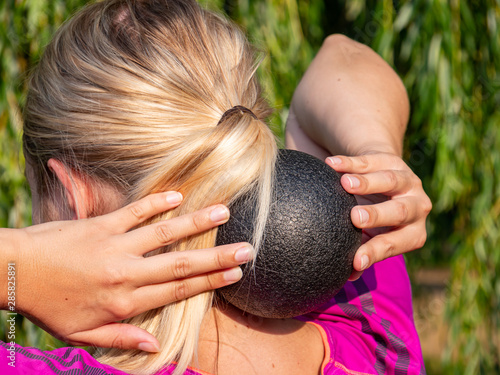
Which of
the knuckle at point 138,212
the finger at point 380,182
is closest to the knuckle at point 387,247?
the finger at point 380,182

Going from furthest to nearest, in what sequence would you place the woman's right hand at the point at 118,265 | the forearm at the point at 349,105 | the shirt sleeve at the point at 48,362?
the forearm at the point at 349,105 < the woman's right hand at the point at 118,265 < the shirt sleeve at the point at 48,362

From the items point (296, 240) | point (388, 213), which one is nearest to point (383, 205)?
point (388, 213)

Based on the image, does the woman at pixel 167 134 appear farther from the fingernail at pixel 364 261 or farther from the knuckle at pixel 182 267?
the fingernail at pixel 364 261

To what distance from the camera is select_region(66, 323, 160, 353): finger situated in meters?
1.11

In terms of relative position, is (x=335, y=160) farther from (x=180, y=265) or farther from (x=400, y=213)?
(x=180, y=265)

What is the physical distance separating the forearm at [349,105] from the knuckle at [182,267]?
2.32 feet

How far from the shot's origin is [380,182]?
1.24m

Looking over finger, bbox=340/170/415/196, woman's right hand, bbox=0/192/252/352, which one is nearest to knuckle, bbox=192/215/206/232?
woman's right hand, bbox=0/192/252/352

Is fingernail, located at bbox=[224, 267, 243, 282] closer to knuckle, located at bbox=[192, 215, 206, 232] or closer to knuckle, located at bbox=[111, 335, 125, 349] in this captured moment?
knuckle, located at bbox=[192, 215, 206, 232]

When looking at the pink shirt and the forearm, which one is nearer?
the pink shirt

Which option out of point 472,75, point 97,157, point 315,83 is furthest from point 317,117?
point 472,75

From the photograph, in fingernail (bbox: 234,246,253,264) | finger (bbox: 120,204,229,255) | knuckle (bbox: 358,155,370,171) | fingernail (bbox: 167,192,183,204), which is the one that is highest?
fingernail (bbox: 167,192,183,204)

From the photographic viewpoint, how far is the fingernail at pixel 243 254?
103 centimetres

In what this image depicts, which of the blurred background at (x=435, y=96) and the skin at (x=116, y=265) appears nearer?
the skin at (x=116, y=265)
